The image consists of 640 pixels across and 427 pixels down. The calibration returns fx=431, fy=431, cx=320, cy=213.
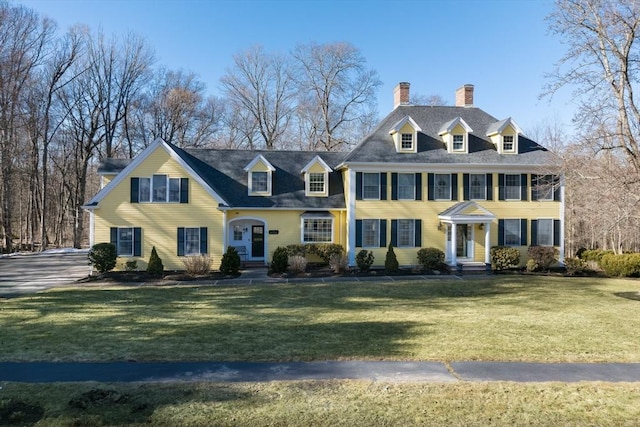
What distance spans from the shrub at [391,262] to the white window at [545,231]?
848cm

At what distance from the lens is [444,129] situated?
23391mm

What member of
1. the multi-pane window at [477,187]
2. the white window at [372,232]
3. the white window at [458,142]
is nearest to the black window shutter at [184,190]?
the white window at [372,232]

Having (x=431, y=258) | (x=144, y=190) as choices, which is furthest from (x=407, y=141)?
(x=144, y=190)

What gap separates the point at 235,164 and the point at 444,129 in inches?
462

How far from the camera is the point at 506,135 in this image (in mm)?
23391

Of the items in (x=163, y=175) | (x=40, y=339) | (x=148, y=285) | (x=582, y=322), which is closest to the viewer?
(x=40, y=339)

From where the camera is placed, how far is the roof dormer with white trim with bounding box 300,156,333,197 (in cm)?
2334

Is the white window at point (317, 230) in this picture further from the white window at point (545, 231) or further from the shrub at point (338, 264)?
the white window at point (545, 231)

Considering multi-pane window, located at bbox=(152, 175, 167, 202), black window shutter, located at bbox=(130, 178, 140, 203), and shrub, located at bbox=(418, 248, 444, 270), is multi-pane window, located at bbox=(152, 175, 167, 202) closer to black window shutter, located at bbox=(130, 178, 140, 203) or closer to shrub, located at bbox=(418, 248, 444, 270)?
black window shutter, located at bbox=(130, 178, 140, 203)

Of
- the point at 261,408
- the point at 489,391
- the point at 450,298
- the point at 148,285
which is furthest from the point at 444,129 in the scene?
the point at 261,408

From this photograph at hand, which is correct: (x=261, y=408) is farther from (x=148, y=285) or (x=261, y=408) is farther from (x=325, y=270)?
Answer: (x=325, y=270)

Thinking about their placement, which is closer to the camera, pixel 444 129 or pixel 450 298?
pixel 450 298

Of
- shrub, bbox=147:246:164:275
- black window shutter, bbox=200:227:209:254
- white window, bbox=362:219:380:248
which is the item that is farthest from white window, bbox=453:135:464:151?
shrub, bbox=147:246:164:275

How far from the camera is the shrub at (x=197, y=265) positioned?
19.4 m
